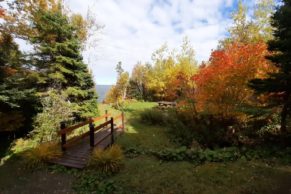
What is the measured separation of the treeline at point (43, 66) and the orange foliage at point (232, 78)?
6931mm

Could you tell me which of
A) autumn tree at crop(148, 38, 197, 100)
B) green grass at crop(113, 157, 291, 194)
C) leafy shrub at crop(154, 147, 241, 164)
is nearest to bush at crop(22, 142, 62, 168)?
green grass at crop(113, 157, 291, 194)

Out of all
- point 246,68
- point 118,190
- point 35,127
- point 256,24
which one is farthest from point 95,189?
point 256,24

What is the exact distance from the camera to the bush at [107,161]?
5.72 metres

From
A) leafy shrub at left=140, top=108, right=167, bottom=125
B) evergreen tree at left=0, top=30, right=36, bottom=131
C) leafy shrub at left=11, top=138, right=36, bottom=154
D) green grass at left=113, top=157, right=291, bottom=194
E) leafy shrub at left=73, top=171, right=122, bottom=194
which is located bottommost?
leafy shrub at left=73, top=171, right=122, bottom=194

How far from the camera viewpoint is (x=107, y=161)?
19.1 feet

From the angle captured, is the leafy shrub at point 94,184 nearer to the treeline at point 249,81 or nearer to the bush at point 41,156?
the bush at point 41,156

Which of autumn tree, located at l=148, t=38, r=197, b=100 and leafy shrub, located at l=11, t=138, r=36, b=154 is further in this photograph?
autumn tree, located at l=148, t=38, r=197, b=100

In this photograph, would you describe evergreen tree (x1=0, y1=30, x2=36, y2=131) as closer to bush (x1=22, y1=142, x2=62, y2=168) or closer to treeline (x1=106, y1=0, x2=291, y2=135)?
bush (x1=22, y1=142, x2=62, y2=168)

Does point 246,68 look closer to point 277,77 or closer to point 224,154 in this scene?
point 277,77

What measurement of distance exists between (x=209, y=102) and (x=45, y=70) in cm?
919

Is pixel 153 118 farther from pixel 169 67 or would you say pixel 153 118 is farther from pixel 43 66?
pixel 169 67

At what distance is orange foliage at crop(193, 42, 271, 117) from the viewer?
8500 mm

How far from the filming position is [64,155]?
687cm

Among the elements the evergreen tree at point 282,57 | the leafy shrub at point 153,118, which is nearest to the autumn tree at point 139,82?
the leafy shrub at point 153,118
